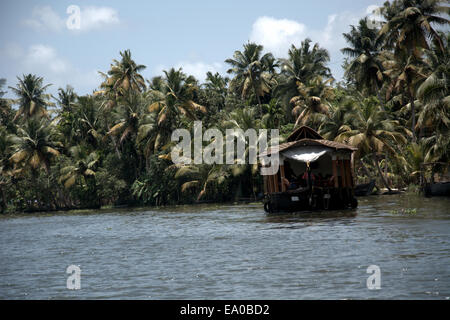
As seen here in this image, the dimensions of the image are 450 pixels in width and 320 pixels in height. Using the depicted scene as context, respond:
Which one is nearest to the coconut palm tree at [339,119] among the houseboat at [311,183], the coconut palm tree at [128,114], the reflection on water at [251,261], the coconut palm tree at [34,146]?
the houseboat at [311,183]

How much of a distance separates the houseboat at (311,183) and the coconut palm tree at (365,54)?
18.5 m

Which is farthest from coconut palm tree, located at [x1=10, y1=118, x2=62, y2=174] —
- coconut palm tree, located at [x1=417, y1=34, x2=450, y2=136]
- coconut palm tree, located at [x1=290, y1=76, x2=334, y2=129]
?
coconut palm tree, located at [x1=417, y1=34, x2=450, y2=136]

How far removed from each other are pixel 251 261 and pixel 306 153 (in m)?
14.2

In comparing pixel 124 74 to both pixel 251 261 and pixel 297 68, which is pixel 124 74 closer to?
pixel 297 68

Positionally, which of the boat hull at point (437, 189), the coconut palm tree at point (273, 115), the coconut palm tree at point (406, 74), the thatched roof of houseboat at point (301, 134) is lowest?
the boat hull at point (437, 189)

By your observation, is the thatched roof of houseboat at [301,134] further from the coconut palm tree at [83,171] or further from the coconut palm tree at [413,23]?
the coconut palm tree at [83,171]

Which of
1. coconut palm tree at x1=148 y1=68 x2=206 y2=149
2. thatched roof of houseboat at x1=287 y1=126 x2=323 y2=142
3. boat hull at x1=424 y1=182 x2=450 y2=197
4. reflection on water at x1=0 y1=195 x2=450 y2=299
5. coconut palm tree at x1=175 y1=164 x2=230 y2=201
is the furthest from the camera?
coconut palm tree at x1=148 y1=68 x2=206 y2=149

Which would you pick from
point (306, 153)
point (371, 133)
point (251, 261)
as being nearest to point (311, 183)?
point (306, 153)

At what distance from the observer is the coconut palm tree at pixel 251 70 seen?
54.7 metres

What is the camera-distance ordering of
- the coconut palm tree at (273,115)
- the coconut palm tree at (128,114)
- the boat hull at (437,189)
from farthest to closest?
the coconut palm tree at (128,114) < the coconut palm tree at (273,115) < the boat hull at (437,189)

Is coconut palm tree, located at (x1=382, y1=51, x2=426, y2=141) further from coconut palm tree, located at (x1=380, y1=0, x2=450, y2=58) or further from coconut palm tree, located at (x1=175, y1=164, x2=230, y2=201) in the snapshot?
coconut palm tree, located at (x1=175, y1=164, x2=230, y2=201)

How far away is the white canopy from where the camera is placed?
27312mm

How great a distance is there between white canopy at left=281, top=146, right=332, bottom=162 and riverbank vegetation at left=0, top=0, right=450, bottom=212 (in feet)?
29.5

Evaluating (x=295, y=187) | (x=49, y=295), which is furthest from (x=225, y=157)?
(x=49, y=295)
